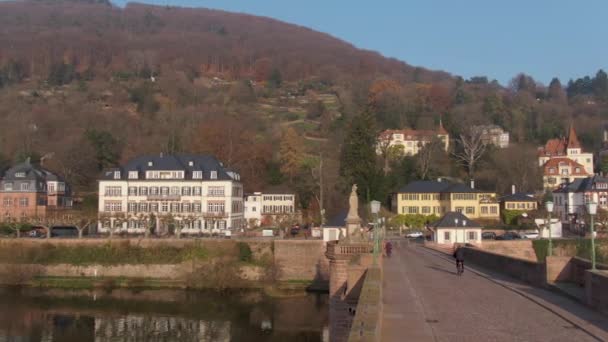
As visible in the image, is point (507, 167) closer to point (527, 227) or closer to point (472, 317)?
point (527, 227)

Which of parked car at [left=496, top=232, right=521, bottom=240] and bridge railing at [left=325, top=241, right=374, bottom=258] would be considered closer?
bridge railing at [left=325, top=241, right=374, bottom=258]

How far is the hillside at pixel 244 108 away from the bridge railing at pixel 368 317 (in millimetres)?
59410

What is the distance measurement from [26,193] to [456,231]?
41.3 m

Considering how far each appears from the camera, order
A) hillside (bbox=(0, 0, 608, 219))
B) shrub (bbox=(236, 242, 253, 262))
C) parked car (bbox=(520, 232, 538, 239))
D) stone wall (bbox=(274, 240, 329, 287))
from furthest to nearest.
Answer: hillside (bbox=(0, 0, 608, 219)) → parked car (bbox=(520, 232, 538, 239)) → shrub (bbox=(236, 242, 253, 262)) → stone wall (bbox=(274, 240, 329, 287))

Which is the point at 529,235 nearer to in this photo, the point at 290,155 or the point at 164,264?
the point at 290,155

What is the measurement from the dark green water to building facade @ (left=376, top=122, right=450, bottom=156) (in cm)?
4742

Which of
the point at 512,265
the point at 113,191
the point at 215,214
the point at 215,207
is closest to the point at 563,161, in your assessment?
the point at 215,207

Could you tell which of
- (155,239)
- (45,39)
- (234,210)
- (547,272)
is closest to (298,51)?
(45,39)

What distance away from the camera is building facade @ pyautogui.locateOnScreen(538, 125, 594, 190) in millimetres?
89438

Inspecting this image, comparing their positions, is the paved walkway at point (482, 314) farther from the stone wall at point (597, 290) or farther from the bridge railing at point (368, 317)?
the bridge railing at point (368, 317)

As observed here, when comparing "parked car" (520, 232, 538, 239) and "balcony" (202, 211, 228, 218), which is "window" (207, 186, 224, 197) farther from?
"parked car" (520, 232, 538, 239)

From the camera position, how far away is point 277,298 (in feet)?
147

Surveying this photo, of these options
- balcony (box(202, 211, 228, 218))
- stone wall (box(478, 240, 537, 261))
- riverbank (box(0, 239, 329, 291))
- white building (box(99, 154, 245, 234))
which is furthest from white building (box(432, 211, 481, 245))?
white building (box(99, 154, 245, 234))

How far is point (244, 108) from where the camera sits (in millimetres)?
121250
